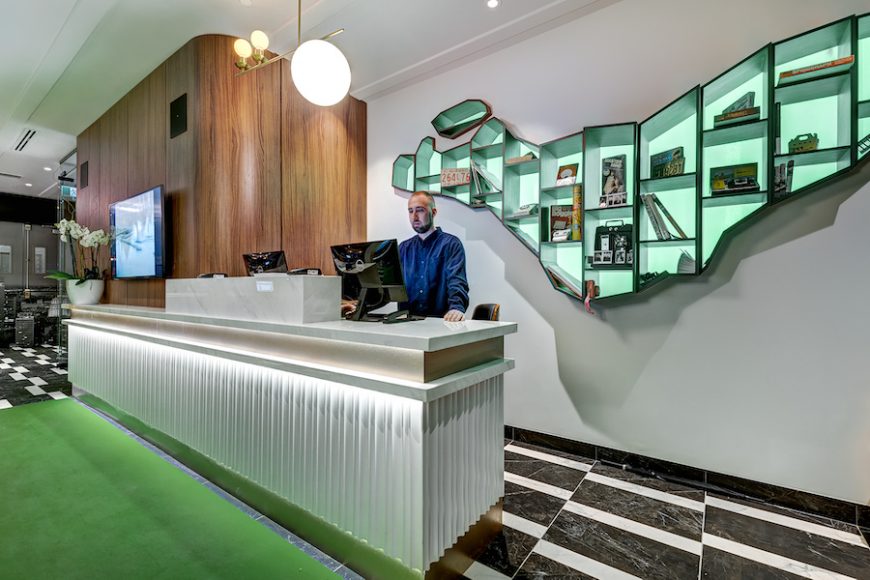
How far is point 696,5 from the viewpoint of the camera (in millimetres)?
2645

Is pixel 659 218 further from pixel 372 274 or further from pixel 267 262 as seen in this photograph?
pixel 267 262

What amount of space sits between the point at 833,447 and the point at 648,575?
1.46 metres

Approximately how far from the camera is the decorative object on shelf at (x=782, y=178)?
7.75 feet

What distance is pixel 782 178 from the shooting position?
2.38 m

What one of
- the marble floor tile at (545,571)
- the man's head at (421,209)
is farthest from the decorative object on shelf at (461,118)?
the marble floor tile at (545,571)

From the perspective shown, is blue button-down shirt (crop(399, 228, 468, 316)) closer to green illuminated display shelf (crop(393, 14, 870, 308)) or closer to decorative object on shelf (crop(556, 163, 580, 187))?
green illuminated display shelf (crop(393, 14, 870, 308))

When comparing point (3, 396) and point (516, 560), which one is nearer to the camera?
point (516, 560)

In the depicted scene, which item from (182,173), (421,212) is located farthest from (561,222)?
(182,173)

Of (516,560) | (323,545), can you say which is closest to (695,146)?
(516,560)

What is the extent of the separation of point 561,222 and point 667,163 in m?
0.79

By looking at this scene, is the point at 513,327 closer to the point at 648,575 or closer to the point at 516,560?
Result: the point at 516,560

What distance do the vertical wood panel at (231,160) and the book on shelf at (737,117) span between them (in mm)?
3634

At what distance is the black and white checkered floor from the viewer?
15.0ft

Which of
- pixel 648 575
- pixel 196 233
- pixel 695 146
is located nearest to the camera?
pixel 648 575
